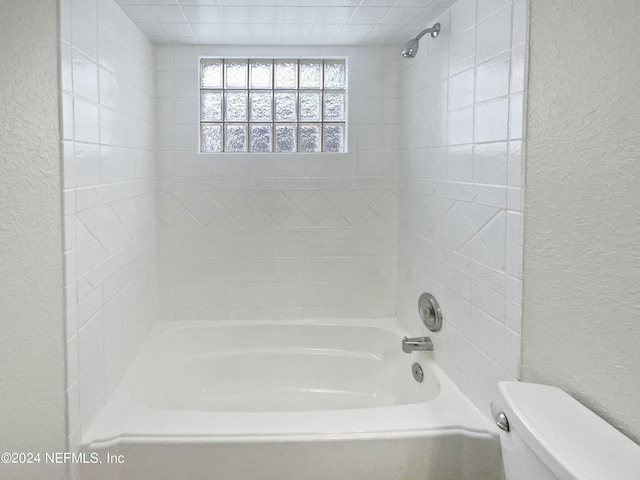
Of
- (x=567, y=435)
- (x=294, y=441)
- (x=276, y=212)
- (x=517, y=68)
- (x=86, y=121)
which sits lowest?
(x=294, y=441)

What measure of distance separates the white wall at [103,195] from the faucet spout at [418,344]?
4.07 ft

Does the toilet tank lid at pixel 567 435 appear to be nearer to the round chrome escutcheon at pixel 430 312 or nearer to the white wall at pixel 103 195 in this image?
the round chrome escutcheon at pixel 430 312

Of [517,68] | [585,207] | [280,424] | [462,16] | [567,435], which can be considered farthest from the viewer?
[462,16]

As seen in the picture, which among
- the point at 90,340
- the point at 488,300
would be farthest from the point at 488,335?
the point at 90,340

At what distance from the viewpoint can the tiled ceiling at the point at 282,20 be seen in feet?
7.50

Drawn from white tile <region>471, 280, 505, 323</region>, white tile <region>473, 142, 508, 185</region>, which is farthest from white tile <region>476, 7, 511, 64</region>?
white tile <region>471, 280, 505, 323</region>

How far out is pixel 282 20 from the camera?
8.29 ft

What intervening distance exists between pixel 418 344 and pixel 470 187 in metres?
0.81

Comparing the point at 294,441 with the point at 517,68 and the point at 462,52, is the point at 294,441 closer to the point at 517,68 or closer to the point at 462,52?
the point at 517,68

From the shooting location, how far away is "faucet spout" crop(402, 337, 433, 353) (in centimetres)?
251

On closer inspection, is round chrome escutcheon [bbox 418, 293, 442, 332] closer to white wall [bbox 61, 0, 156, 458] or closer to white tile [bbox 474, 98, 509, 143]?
white tile [bbox 474, 98, 509, 143]

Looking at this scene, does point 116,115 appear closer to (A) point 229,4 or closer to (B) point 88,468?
(A) point 229,4

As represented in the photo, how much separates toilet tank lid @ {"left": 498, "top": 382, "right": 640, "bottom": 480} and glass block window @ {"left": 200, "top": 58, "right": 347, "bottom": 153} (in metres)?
2.00

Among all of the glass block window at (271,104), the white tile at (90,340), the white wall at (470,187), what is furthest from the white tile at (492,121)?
the white tile at (90,340)
